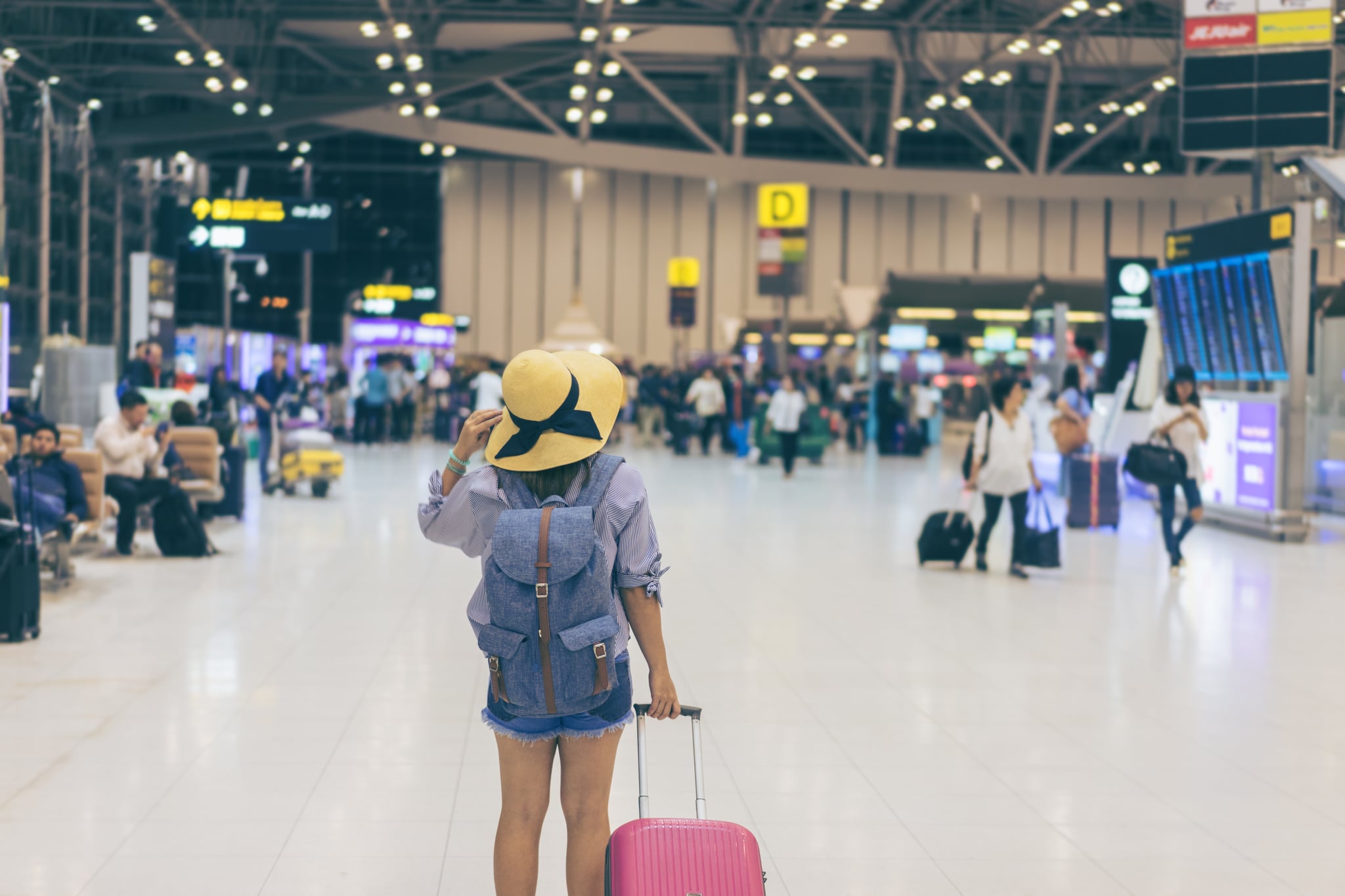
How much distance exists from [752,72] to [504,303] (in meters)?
14.3

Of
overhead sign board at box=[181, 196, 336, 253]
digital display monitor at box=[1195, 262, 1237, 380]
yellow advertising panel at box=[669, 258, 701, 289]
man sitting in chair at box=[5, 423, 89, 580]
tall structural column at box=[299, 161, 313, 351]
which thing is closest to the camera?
man sitting in chair at box=[5, 423, 89, 580]

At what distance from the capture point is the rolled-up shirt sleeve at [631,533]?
302cm

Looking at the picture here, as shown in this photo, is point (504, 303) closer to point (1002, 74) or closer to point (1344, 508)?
point (1002, 74)

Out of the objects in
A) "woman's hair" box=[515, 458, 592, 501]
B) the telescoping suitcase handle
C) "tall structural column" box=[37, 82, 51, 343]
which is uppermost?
"tall structural column" box=[37, 82, 51, 343]

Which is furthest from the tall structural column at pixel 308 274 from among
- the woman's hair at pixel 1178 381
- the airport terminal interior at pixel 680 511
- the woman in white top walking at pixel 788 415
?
the woman's hair at pixel 1178 381

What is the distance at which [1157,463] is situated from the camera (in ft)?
35.1

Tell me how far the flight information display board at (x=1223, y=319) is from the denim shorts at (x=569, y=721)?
12.0 meters

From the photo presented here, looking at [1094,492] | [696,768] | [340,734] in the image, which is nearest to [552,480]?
[696,768]

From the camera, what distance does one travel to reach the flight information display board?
13.8 meters

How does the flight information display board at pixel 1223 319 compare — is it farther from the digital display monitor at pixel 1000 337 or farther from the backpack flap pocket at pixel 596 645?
the digital display monitor at pixel 1000 337

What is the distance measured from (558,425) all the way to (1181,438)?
8850 millimetres

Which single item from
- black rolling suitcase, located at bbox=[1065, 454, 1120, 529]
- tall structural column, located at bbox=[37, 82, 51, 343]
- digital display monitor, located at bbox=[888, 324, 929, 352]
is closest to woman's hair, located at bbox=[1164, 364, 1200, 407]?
black rolling suitcase, located at bbox=[1065, 454, 1120, 529]

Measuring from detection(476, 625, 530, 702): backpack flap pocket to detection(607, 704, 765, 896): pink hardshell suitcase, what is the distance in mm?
359

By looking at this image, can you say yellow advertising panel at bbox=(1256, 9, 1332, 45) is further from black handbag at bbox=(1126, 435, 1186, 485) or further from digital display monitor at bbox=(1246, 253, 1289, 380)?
black handbag at bbox=(1126, 435, 1186, 485)
